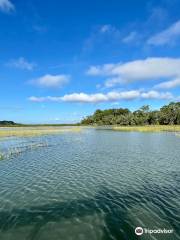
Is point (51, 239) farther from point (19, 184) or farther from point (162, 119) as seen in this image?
point (162, 119)

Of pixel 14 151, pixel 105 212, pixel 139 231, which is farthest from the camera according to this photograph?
pixel 14 151

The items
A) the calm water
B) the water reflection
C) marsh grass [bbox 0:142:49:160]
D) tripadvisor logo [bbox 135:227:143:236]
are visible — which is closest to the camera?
tripadvisor logo [bbox 135:227:143:236]

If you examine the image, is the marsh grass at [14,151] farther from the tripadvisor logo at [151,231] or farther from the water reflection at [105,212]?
the tripadvisor logo at [151,231]

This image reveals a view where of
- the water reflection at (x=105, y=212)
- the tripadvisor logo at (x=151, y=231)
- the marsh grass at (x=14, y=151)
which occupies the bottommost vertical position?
the tripadvisor logo at (x=151, y=231)

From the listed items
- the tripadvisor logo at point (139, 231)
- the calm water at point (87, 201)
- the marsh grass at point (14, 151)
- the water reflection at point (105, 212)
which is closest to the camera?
the tripadvisor logo at point (139, 231)

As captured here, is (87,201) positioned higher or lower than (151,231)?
higher

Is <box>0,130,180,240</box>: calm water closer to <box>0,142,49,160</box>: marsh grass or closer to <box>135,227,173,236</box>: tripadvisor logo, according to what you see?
<box>135,227,173,236</box>: tripadvisor logo

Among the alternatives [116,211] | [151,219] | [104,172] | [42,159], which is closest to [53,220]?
[116,211]

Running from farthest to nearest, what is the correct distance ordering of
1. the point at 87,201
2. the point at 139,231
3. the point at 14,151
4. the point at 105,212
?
the point at 14,151 < the point at 87,201 < the point at 105,212 < the point at 139,231

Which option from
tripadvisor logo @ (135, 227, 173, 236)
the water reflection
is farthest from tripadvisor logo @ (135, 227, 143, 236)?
the water reflection

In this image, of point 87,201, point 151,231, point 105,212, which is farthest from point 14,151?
point 151,231

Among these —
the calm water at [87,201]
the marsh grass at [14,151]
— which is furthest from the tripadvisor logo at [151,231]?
the marsh grass at [14,151]

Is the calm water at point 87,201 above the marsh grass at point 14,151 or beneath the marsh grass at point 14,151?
beneath

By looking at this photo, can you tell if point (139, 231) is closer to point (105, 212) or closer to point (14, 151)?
point (105, 212)
